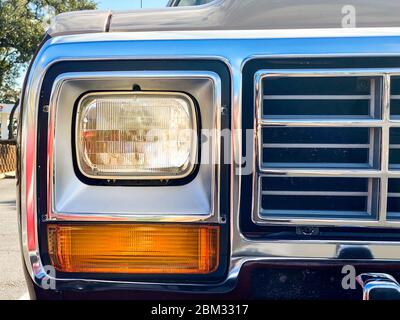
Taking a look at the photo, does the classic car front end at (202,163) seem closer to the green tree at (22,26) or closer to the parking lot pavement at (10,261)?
the parking lot pavement at (10,261)

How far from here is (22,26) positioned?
47.3 ft

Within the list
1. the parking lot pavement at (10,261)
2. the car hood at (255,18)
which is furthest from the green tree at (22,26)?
the car hood at (255,18)

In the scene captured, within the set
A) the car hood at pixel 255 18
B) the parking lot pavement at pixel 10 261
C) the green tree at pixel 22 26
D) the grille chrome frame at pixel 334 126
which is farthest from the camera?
the green tree at pixel 22 26

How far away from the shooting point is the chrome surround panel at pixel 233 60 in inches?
51.1

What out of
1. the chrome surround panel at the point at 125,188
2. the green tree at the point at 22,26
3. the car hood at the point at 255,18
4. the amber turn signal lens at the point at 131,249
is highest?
the green tree at the point at 22,26

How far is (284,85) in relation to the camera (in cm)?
139

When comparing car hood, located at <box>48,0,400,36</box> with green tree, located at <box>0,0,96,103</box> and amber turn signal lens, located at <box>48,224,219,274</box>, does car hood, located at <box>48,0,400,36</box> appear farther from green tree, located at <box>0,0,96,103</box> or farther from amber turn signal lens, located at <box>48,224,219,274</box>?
green tree, located at <box>0,0,96,103</box>

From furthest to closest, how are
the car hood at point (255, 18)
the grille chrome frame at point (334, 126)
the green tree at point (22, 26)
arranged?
the green tree at point (22, 26)
the car hood at point (255, 18)
the grille chrome frame at point (334, 126)

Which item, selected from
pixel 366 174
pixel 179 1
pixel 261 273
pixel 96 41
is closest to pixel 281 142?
pixel 366 174

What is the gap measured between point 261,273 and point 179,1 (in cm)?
186

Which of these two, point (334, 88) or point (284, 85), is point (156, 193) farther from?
point (334, 88)

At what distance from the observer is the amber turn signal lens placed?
52.5 inches

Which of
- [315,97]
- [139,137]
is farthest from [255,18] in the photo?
[139,137]

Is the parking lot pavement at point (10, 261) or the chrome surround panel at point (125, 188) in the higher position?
the chrome surround panel at point (125, 188)
